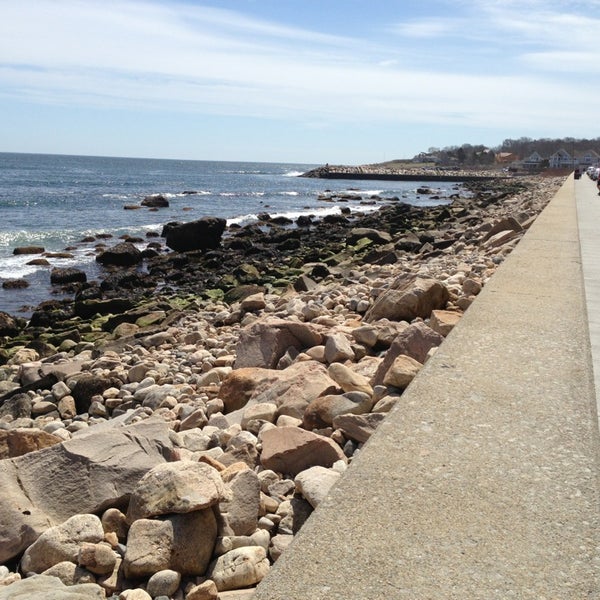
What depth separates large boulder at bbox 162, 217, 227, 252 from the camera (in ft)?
70.3

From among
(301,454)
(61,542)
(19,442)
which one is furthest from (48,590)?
(19,442)

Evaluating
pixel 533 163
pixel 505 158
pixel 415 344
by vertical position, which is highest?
pixel 505 158

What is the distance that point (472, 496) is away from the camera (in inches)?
89.5

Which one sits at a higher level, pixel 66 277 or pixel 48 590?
pixel 48 590

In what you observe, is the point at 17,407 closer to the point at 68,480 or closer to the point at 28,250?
the point at 68,480

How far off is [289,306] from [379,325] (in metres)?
3.08

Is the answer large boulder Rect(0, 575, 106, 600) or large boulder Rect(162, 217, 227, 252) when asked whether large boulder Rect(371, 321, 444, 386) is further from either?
large boulder Rect(162, 217, 227, 252)

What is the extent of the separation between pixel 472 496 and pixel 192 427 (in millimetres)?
2741

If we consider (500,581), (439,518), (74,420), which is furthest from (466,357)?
(74,420)

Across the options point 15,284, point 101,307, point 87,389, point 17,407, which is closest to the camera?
point 17,407

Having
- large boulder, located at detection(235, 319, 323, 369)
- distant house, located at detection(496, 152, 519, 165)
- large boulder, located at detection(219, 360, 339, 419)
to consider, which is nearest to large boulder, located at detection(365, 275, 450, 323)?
large boulder, located at detection(235, 319, 323, 369)

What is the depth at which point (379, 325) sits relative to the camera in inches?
233

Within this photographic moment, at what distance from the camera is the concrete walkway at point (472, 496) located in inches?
73.4

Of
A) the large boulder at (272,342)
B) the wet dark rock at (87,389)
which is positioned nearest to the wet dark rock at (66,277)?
the wet dark rock at (87,389)
